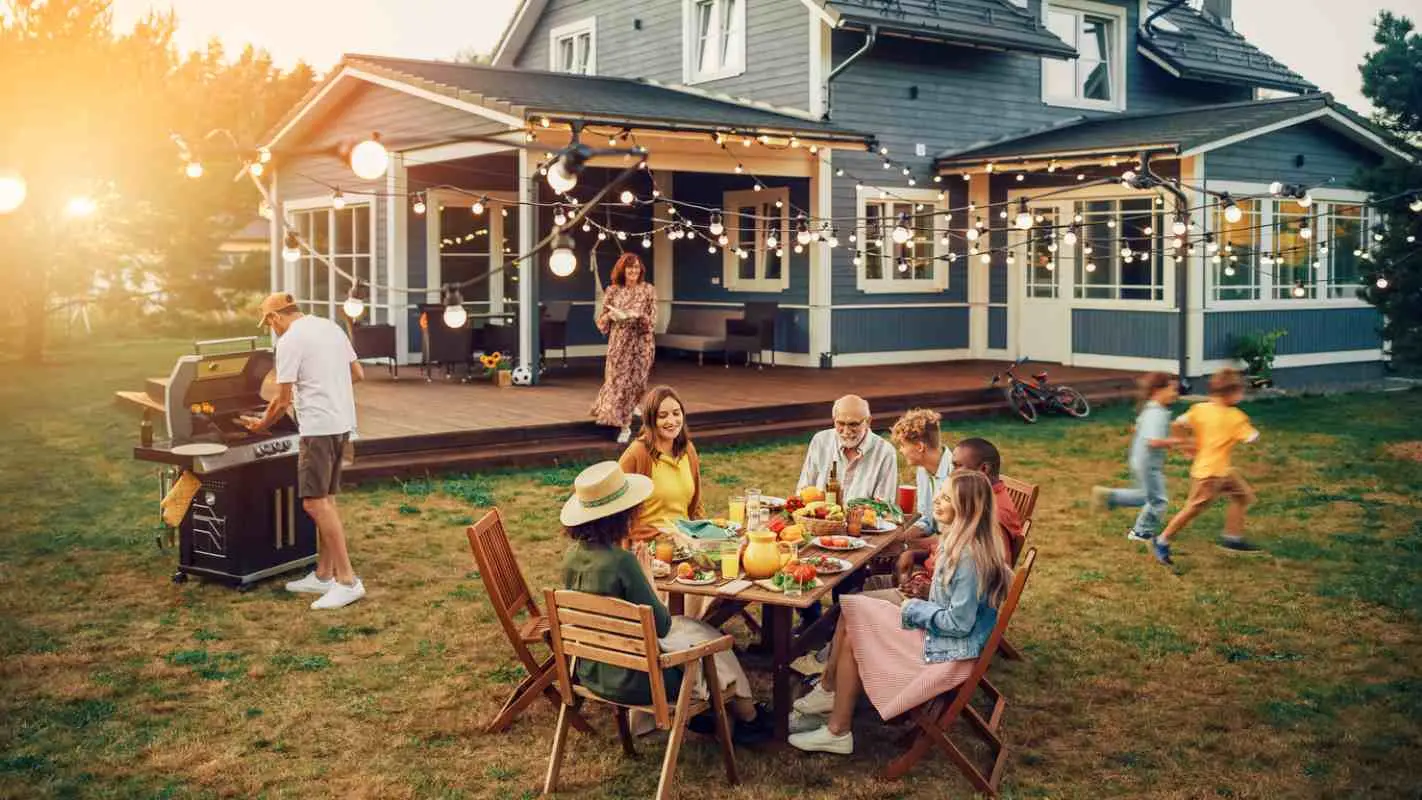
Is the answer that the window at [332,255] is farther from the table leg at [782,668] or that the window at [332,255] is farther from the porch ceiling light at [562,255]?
the table leg at [782,668]

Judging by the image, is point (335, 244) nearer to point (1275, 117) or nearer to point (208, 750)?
point (1275, 117)

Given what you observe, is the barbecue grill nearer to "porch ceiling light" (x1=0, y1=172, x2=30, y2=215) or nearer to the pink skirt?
"porch ceiling light" (x1=0, y1=172, x2=30, y2=215)

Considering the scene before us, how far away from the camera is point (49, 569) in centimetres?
788

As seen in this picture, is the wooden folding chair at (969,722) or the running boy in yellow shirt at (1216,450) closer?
the wooden folding chair at (969,722)

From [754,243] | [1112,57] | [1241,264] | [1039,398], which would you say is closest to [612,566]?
[1039,398]

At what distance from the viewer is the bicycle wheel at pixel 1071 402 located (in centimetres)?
1423

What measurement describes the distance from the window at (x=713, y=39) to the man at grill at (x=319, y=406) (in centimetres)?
1197

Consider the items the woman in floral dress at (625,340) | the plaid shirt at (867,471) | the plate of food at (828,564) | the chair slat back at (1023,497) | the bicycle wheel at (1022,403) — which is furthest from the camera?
the bicycle wheel at (1022,403)

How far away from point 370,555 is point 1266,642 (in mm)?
5115

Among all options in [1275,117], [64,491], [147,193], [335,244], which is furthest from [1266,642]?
[147,193]

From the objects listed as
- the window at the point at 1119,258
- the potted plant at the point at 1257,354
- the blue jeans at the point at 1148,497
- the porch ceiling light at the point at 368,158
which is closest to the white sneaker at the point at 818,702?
the porch ceiling light at the point at 368,158

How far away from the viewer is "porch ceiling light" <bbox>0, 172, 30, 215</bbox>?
11.9ft

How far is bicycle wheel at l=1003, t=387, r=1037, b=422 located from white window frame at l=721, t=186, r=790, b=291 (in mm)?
4174

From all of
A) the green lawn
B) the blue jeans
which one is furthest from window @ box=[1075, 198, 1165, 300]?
the blue jeans
